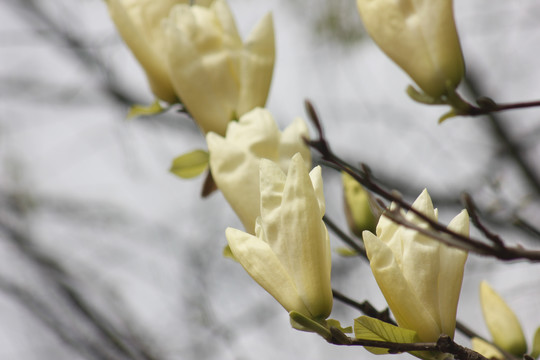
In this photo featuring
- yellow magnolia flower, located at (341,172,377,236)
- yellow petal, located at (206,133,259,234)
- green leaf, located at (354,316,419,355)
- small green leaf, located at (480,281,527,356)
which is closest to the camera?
green leaf, located at (354,316,419,355)

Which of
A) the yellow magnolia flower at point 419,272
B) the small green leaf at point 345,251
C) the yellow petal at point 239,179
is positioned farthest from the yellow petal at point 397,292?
the small green leaf at point 345,251

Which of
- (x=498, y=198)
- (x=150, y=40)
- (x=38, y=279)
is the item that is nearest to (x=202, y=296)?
(x=38, y=279)

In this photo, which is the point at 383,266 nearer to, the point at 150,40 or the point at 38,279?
the point at 150,40

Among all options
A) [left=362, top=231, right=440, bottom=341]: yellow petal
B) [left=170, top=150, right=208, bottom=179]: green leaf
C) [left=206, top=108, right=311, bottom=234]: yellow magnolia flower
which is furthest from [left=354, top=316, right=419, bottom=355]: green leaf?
[left=170, top=150, right=208, bottom=179]: green leaf

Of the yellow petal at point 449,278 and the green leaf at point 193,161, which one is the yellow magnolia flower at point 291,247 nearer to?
the yellow petal at point 449,278

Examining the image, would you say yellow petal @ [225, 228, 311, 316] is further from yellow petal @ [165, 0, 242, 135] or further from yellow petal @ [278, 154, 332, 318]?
yellow petal @ [165, 0, 242, 135]

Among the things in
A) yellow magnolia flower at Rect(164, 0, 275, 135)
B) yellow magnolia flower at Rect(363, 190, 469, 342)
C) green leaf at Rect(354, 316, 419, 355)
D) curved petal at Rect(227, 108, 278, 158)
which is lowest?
green leaf at Rect(354, 316, 419, 355)

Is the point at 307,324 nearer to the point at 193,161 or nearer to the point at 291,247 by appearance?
the point at 291,247
